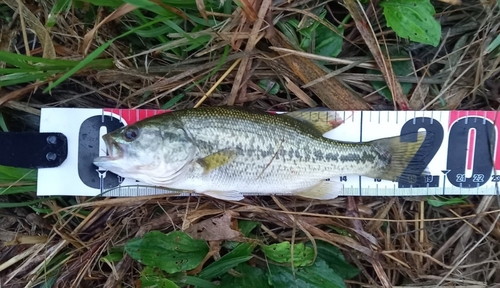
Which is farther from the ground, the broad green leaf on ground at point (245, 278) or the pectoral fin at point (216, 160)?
the pectoral fin at point (216, 160)

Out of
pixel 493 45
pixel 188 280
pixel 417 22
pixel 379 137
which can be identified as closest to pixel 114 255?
pixel 188 280

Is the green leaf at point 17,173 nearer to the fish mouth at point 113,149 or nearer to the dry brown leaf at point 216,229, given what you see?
the fish mouth at point 113,149

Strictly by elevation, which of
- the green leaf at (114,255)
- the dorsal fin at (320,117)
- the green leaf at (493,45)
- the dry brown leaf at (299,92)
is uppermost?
the green leaf at (493,45)

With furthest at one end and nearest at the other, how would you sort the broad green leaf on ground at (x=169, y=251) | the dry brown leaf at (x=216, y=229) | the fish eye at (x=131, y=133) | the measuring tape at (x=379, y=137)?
1. the measuring tape at (x=379, y=137)
2. the dry brown leaf at (x=216, y=229)
3. the broad green leaf on ground at (x=169, y=251)
4. the fish eye at (x=131, y=133)

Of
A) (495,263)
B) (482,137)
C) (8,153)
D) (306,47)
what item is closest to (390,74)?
(306,47)

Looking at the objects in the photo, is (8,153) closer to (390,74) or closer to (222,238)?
(222,238)

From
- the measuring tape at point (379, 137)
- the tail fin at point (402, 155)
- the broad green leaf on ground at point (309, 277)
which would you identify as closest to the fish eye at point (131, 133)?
the measuring tape at point (379, 137)
